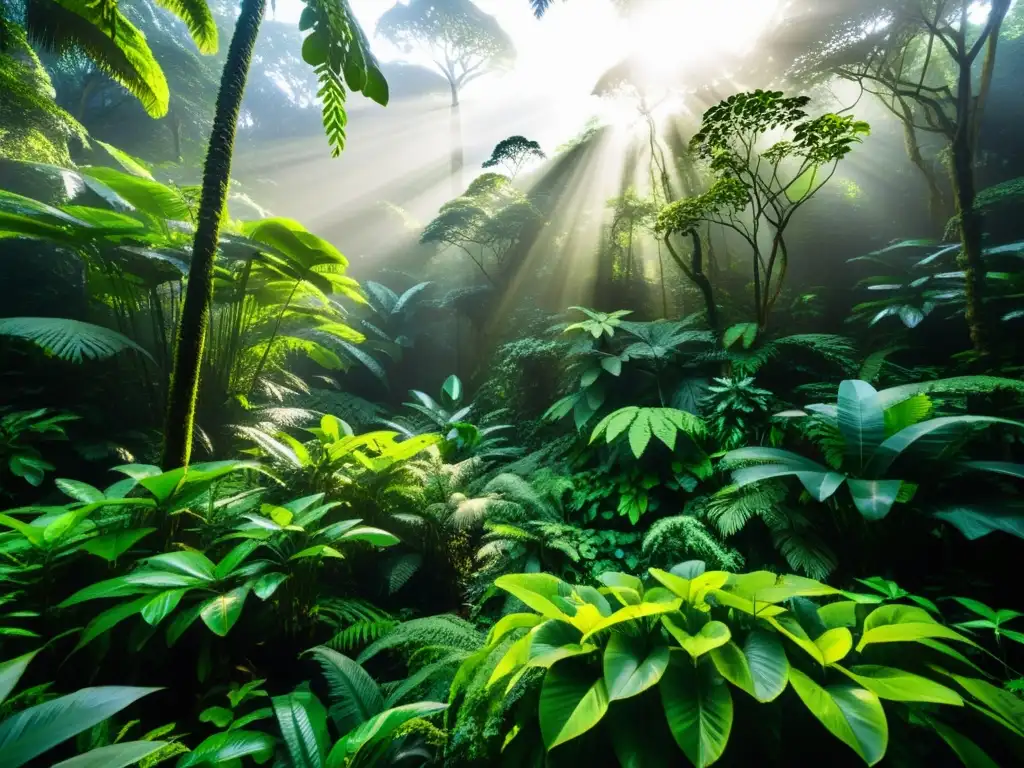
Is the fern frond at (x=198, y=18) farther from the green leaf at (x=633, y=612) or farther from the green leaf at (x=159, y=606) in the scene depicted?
the green leaf at (x=633, y=612)

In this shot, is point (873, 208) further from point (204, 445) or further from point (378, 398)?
point (204, 445)

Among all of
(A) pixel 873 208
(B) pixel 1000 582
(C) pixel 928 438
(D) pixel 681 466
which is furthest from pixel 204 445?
(A) pixel 873 208

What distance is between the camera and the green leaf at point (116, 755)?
77cm

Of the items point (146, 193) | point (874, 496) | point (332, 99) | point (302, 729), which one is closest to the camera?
point (302, 729)

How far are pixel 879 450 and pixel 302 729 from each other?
88.8 inches

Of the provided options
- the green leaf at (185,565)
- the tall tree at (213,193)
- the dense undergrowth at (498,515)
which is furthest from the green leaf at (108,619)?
the tall tree at (213,193)

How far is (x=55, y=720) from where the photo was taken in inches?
32.7

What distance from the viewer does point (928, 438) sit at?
1575 mm

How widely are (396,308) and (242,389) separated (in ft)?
11.9

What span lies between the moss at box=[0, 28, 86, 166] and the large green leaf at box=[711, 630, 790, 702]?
6.52 metres

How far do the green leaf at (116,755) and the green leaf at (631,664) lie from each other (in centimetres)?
89

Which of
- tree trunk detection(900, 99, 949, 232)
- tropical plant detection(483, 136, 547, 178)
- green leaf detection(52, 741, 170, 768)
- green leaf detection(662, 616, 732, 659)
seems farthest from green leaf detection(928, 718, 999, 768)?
tree trunk detection(900, 99, 949, 232)

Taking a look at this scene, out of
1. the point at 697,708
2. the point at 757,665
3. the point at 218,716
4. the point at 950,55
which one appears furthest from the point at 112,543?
the point at 950,55

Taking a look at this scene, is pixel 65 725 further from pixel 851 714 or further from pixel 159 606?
pixel 851 714
